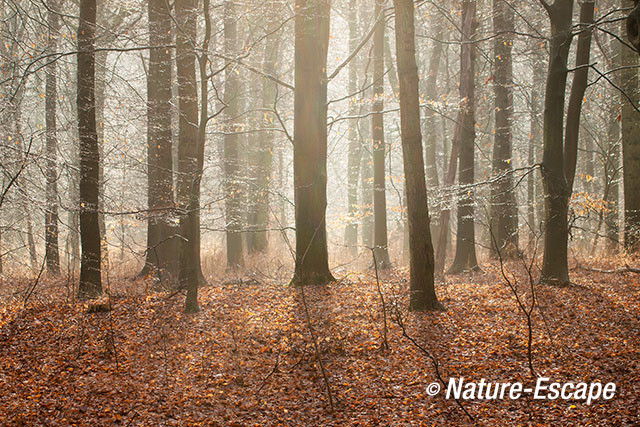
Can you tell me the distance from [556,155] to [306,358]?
5.60 m

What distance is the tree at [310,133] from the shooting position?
372 inches

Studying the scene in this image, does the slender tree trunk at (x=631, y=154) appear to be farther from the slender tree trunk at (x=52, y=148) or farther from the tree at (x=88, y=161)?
the slender tree trunk at (x=52, y=148)

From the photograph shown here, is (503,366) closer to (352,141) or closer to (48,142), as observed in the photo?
(48,142)

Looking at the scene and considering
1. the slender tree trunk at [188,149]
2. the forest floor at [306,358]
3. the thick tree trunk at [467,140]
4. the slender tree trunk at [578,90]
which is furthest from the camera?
the thick tree trunk at [467,140]

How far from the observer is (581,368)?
522cm

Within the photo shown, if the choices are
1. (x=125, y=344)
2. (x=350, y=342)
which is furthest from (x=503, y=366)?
(x=125, y=344)

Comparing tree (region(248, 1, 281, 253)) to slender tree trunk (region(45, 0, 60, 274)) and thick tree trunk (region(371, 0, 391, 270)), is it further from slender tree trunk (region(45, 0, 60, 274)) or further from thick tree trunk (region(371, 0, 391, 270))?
slender tree trunk (region(45, 0, 60, 274))

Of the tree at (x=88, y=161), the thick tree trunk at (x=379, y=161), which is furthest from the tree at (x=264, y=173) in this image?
the tree at (x=88, y=161)

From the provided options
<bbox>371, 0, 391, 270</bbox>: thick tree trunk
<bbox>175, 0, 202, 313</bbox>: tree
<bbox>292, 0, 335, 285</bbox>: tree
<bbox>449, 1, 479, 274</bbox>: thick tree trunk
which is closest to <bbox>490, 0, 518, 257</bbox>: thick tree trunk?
<bbox>449, 1, 479, 274</bbox>: thick tree trunk

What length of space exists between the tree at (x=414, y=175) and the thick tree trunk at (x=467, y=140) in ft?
13.1

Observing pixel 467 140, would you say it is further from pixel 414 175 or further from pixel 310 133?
pixel 414 175

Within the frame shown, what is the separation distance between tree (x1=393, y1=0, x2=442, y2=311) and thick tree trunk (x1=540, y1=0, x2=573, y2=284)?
7.78 ft

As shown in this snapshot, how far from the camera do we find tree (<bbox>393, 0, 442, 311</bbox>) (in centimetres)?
743

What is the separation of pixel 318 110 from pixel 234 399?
20.5ft
